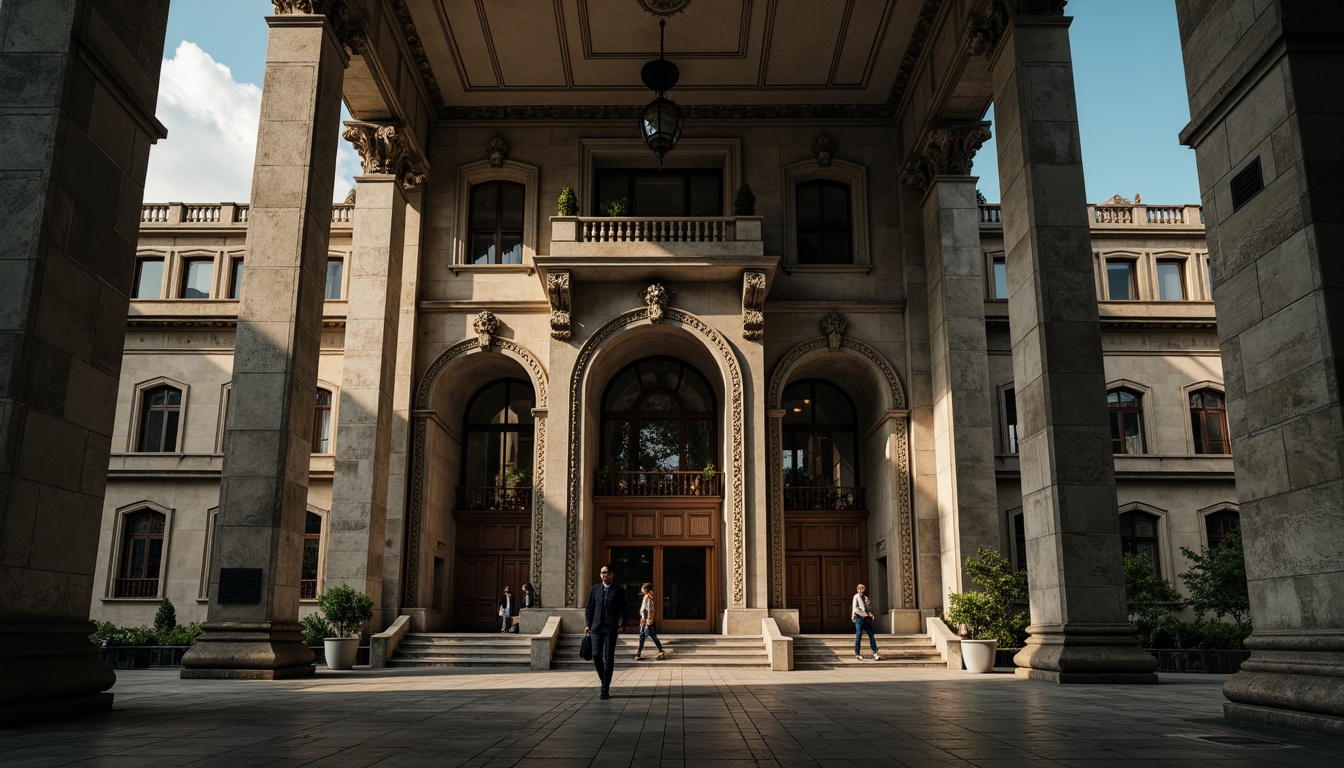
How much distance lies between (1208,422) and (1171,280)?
5001mm

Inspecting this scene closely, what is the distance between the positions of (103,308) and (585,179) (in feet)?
58.7

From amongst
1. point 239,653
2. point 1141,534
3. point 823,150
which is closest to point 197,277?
point 823,150

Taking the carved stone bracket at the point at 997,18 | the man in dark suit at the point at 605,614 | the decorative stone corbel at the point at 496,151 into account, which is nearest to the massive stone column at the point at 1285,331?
the man in dark suit at the point at 605,614

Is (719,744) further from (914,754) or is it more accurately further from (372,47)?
(372,47)

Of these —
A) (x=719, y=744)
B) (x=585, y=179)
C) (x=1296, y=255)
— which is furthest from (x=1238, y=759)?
(x=585, y=179)

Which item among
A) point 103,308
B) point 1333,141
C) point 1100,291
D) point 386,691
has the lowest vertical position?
point 386,691

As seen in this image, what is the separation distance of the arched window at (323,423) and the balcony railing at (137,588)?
659cm

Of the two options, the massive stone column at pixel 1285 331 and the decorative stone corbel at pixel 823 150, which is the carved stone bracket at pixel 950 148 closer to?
the decorative stone corbel at pixel 823 150

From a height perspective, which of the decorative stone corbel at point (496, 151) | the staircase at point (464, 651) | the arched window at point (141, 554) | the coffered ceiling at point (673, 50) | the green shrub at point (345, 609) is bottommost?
the staircase at point (464, 651)

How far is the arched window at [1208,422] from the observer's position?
3103 cm

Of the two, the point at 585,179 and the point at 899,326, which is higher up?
the point at 585,179

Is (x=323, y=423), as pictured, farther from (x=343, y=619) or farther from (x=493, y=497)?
(x=343, y=619)

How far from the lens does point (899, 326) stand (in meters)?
25.4

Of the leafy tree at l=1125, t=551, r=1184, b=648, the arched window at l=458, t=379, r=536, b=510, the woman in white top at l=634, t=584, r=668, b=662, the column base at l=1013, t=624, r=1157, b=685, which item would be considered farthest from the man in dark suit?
the arched window at l=458, t=379, r=536, b=510
